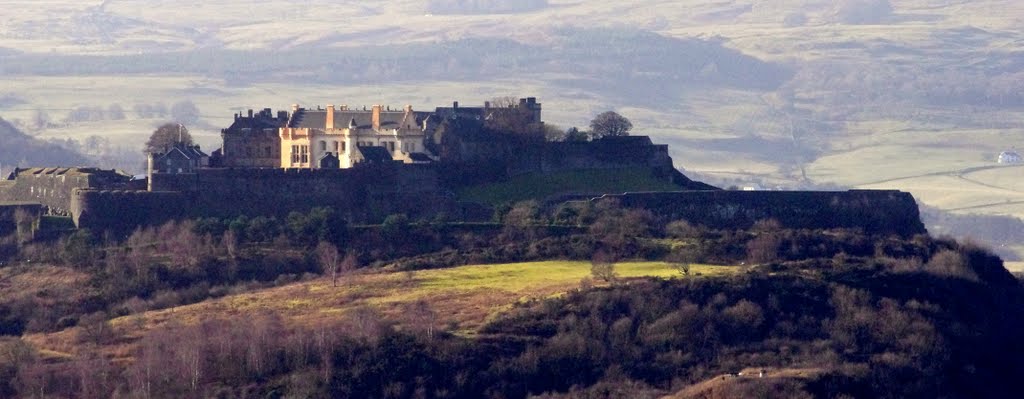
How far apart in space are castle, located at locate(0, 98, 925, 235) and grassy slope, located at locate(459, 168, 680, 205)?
1.21ft

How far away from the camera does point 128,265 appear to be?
75.1m

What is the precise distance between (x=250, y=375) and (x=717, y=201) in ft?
73.6

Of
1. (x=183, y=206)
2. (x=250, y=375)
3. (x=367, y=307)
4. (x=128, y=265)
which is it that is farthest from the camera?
(x=183, y=206)

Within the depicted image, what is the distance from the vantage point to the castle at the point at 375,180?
8056 centimetres

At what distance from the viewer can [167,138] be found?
87.0 metres

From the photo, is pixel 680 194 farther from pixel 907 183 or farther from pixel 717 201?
pixel 907 183

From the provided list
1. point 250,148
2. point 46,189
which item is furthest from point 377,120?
point 46,189

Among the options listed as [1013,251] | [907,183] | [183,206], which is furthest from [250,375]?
[907,183]

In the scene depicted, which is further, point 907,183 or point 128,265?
point 907,183

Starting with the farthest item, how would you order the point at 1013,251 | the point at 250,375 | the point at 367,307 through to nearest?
the point at 1013,251
the point at 367,307
the point at 250,375

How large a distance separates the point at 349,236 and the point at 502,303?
31.0 ft

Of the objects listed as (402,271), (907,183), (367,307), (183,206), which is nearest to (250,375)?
(367,307)

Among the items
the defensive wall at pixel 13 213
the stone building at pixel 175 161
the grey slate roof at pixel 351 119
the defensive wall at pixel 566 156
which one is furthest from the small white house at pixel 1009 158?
the defensive wall at pixel 13 213

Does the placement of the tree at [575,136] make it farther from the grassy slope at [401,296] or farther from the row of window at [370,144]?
the grassy slope at [401,296]
